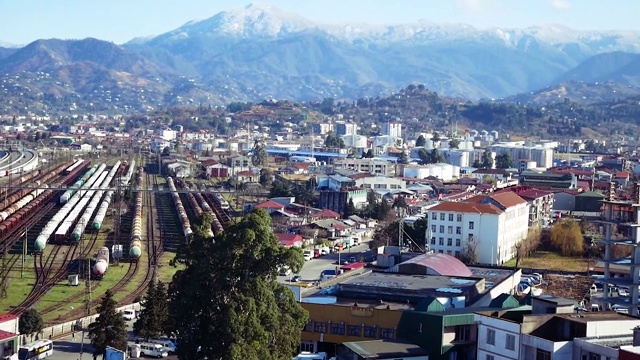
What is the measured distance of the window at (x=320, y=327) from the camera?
11.4 metres

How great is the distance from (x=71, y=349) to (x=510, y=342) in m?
5.47

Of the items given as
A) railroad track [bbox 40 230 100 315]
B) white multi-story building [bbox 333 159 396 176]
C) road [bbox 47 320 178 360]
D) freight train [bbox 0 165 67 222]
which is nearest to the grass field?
railroad track [bbox 40 230 100 315]

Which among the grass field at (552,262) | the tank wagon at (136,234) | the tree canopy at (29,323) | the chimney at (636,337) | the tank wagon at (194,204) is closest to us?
the chimney at (636,337)

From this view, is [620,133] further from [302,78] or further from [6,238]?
[302,78]

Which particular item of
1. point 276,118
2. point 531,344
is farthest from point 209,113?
point 531,344

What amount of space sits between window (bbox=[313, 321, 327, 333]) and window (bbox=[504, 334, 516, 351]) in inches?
118

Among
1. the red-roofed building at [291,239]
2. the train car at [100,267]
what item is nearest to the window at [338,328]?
the train car at [100,267]

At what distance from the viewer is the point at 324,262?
1909 centimetres

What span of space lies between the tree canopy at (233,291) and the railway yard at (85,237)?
803 millimetres

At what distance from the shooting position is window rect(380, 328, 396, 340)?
1113cm

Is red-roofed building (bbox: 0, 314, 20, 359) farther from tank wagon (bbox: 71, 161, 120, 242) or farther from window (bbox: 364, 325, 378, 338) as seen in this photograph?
tank wagon (bbox: 71, 161, 120, 242)

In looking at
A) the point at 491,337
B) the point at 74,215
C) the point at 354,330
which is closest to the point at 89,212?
the point at 74,215

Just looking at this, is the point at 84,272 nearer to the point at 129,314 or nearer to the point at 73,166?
the point at 129,314

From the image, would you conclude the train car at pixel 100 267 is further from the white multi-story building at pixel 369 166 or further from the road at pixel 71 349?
the white multi-story building at pixel 369 166
